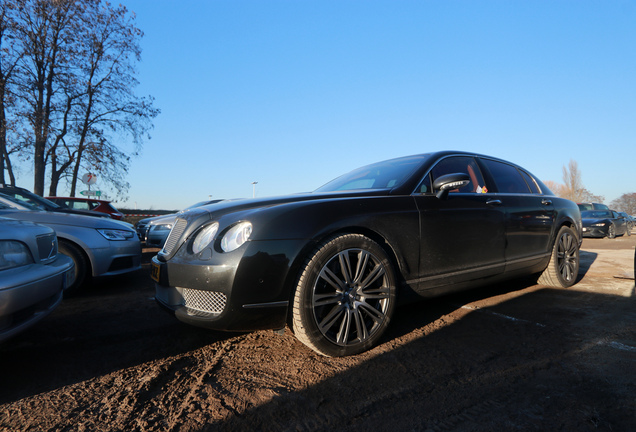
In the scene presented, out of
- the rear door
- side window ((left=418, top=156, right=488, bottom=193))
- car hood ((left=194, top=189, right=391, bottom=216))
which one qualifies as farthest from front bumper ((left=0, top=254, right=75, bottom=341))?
the rear door

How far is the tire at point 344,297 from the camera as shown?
2178mm

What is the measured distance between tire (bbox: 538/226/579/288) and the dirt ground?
100 cm

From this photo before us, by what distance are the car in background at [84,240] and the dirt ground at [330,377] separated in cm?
111

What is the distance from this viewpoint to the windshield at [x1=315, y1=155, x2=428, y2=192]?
10.3 ft

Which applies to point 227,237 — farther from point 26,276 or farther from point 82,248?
point 82,248

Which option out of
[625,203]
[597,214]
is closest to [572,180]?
[625,203]

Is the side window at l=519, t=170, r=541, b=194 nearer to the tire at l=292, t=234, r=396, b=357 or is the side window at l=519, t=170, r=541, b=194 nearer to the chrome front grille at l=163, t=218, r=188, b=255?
the tire at l=292, t=234, r=396, b=357

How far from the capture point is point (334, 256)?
2.29 metres

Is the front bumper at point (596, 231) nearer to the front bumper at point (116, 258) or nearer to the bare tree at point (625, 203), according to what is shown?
the front bumper at point (116, 258)

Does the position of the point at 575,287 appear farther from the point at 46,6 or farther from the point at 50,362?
the point at 46,6

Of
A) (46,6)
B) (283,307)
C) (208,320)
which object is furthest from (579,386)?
(46,6)

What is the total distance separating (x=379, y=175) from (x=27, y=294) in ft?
→ 9.06

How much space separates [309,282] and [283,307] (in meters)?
0.21

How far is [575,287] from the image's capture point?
4.40 meters
